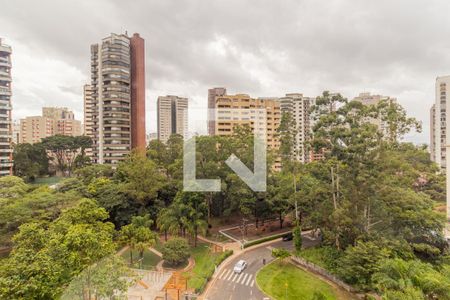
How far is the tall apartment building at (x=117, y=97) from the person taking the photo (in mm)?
32594

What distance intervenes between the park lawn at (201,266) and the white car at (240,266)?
124cm

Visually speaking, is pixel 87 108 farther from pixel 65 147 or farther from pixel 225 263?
pixel 225 263

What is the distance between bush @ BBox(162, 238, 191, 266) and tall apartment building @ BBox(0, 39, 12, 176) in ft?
74.5

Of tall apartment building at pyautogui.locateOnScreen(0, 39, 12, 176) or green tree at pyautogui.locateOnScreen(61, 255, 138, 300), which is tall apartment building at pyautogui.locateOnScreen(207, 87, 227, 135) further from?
tall apartment building at pyautogui.locateOnScreen(0, 39, 12, 176)

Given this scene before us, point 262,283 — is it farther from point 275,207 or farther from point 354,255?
point 275,207

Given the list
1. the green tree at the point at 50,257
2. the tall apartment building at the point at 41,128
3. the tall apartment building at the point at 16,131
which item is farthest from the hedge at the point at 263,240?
the tall apartment building at the point at 16,131

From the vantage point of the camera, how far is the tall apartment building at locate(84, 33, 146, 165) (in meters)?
32.6

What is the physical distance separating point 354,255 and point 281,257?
4168 mm

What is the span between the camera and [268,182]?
65.6 ft

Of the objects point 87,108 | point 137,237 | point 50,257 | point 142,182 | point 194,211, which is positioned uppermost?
point 87,108

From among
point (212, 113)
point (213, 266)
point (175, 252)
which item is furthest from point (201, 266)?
point (212, 113)

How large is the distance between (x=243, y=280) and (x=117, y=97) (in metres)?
27.9

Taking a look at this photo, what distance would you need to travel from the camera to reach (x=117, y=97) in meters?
32.9

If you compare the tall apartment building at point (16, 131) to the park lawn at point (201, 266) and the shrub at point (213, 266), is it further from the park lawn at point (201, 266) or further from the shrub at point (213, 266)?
the shrub at point (213, 266)
